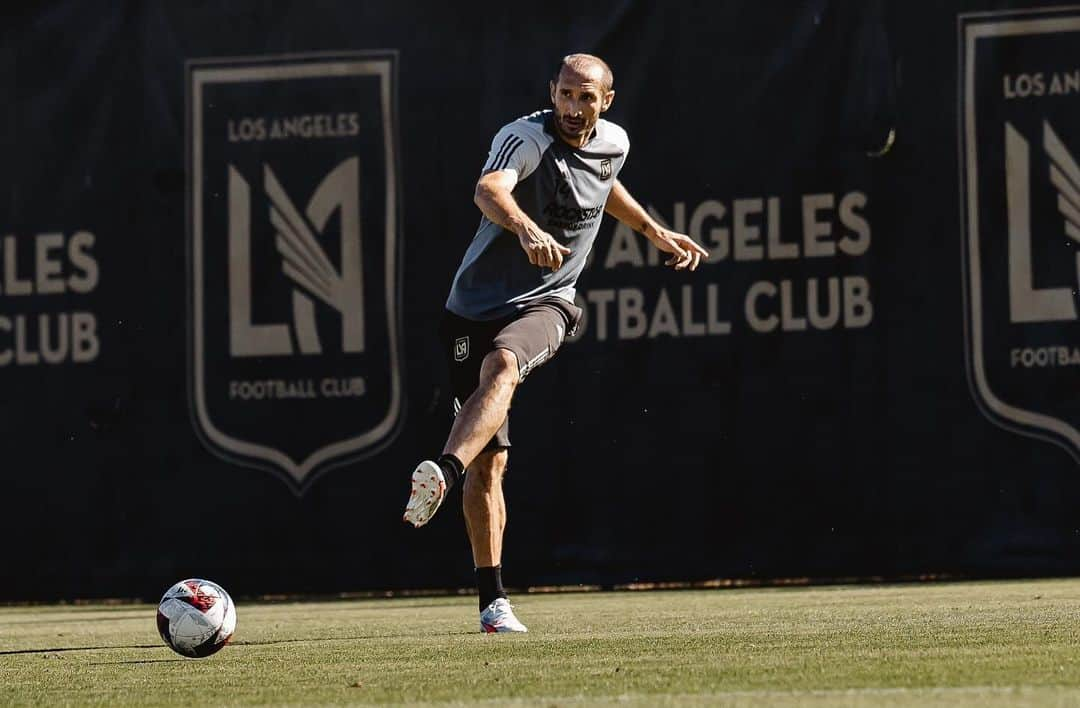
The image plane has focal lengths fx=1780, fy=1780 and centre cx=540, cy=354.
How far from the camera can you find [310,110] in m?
9.10

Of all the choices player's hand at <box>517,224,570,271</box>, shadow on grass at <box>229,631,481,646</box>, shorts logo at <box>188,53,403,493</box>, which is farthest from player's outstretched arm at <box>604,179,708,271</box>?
shorts logo at <box>188,53,403,493</box>

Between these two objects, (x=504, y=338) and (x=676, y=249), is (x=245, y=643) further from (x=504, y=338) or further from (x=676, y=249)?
(x=676, y=249)

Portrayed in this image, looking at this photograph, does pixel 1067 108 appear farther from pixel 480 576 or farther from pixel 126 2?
pixel 126 2

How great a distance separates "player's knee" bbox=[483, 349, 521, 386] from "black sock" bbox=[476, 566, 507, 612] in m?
0.64

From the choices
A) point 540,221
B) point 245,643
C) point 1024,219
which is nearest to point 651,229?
point 540,221

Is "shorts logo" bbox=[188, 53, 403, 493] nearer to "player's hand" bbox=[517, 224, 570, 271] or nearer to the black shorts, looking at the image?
the black shorts

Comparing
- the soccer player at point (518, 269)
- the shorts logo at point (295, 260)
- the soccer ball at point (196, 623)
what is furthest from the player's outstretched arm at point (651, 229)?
the shorts logo at point (295, 260)

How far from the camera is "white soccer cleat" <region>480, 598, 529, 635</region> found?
555 centimetres

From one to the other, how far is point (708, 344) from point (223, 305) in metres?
2.49

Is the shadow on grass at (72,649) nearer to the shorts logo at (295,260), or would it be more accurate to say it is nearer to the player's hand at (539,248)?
the player's hand at (539,248)

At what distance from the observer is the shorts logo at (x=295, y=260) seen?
8938mm

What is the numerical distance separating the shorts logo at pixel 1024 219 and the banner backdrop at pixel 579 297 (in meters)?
0.01

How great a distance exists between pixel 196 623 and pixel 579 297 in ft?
13.5

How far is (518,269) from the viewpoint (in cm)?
582
